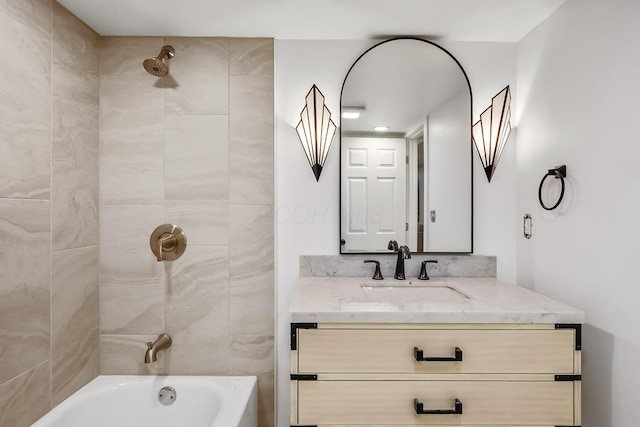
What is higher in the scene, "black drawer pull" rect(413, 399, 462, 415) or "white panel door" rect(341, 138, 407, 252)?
"white panel door" rect(341, 138, 407, 252)

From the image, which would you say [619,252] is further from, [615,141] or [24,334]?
[24,334]

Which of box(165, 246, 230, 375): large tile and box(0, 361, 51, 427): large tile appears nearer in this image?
box(0, 361, 51, 427): large tile

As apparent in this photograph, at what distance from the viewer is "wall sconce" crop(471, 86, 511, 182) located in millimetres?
1811

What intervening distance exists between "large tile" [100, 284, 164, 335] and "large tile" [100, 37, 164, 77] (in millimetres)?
1078

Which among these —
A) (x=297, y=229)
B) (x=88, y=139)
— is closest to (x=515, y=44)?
(x=297, y=229)

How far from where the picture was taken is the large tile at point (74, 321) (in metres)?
1.56

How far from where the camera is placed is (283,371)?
188 centimetres

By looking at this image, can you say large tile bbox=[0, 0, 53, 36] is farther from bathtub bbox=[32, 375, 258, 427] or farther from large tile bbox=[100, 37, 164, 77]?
bathtub bbox=[32, 375, 258, 427]

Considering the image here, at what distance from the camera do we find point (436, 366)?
49.2 inches

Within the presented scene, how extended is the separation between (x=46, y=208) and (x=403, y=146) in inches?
64.0

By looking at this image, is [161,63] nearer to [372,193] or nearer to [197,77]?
[197,77]

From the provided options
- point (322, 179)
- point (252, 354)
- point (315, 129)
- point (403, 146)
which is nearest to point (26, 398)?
point (252, 354)

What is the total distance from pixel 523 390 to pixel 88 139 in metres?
2.13

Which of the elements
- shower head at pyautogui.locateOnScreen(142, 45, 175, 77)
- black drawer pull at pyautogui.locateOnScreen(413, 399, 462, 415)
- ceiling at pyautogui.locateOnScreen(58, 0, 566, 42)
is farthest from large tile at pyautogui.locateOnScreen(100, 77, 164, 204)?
black drawer pull at pyautogui.locateOnScreen(413, 399, 462, 415)
